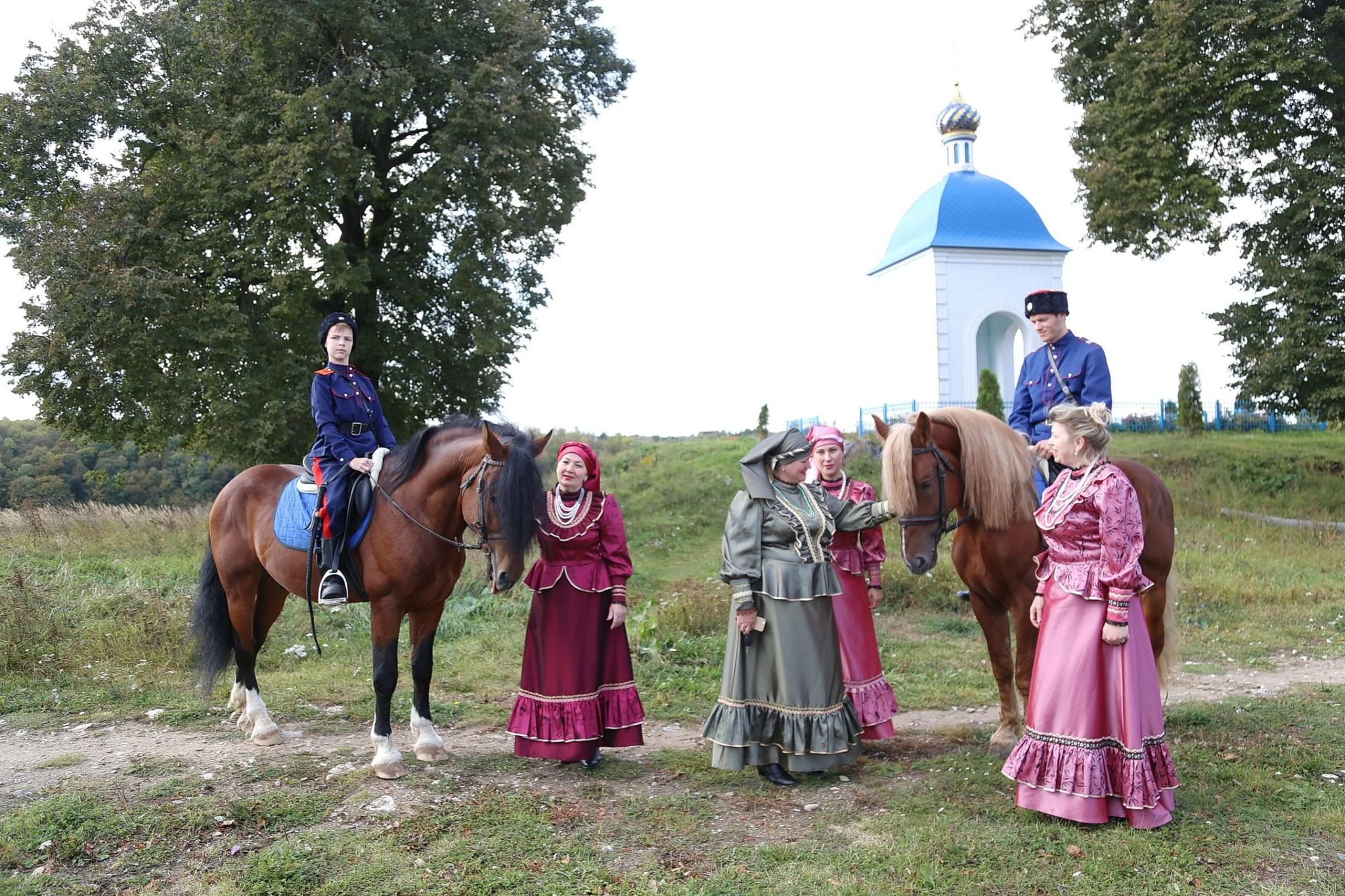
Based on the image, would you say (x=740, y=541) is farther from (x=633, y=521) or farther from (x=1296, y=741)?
(x=633, y=521)

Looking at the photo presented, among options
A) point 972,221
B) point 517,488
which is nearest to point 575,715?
point 517,488

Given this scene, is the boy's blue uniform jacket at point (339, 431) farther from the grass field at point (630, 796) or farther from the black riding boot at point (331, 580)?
the grass field at point (630, 796)

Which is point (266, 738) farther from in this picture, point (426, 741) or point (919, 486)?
point (919, 486)

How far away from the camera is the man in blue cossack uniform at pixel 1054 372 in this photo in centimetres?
565

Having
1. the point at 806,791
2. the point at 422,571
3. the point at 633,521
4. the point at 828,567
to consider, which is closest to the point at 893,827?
the point at 806,791

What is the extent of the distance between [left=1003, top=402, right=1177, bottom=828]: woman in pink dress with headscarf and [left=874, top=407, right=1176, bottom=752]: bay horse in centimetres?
80

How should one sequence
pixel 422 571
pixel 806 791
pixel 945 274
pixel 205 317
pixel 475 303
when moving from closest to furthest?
pixel 806 791 → pixel 422 571 → pixel 205 317 → pixel 475 303 → pixel 945 274

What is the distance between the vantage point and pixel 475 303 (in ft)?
56.8

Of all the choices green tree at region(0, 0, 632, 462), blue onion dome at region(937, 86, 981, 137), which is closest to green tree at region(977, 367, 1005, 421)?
blue onion dome at region(937, 86, 981, 137)

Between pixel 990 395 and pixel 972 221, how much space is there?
638 centimetres

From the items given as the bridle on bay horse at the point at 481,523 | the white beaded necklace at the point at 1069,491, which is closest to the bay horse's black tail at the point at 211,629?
the bridle on bay horse at the point at 481,523

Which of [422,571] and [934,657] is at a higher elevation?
[422,571]

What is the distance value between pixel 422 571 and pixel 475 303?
41.1 ft

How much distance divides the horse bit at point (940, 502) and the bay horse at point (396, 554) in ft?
6.86
